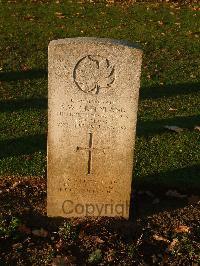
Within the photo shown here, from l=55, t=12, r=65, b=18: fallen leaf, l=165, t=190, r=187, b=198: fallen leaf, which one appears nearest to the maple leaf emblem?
l=165, t=190, r=187, b=198: fallen leaf

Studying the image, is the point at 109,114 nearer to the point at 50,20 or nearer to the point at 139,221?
the point at 139,221

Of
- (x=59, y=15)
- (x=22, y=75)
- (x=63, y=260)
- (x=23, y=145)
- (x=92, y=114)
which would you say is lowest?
(x=63, y=260)

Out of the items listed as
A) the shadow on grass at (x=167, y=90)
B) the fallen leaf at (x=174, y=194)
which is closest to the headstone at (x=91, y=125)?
the fallen leaf at (x=174, y=194)

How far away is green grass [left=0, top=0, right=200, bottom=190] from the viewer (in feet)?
20.6

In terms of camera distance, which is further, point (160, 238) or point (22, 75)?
point (22, 75)

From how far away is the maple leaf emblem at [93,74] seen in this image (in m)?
4.32

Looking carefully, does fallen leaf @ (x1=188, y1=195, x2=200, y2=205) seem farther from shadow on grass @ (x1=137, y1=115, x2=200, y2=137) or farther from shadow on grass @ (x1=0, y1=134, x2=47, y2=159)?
shadow on grass @ (x1=0, y1=134, x2=47, y2=159)

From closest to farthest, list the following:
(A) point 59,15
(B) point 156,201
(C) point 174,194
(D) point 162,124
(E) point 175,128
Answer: (B) point 156,201 → (C) point 174,194 → (E) point 175,128 → (D) point 162,124 → (A) point 59,15

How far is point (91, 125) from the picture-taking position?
461 centimetres

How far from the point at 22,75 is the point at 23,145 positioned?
110 inches

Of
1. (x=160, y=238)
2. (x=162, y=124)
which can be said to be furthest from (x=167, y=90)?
(x=160, y=238)

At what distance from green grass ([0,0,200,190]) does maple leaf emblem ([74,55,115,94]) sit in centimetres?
179

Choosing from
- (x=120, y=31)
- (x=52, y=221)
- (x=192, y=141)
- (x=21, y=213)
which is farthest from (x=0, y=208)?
(x=120, y=31)

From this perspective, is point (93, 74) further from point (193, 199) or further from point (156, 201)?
point (193, 199)
